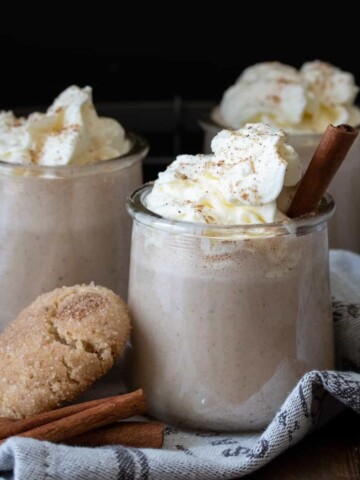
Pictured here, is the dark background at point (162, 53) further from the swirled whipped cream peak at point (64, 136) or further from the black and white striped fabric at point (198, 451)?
the black and white striped fabric at point (198, 451)

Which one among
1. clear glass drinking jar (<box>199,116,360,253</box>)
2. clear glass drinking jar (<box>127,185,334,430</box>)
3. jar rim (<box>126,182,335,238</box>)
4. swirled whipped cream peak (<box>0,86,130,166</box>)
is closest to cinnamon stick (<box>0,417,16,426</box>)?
clear glass drinking jar (<box>127,185,334,430</box>)

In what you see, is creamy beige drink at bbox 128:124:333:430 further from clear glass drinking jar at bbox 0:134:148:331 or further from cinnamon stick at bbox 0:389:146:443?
clear glass drinking jar at bbox 0:134:148:331

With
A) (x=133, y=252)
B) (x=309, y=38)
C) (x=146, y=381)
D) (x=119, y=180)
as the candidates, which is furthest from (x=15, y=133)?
(x=309, y=38)

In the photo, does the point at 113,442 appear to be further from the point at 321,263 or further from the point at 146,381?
the point at 321,263

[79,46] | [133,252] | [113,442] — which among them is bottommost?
[113,442]

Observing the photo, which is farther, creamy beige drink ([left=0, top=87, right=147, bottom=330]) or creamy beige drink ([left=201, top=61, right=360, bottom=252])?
creamy beige drink ([left=201, top=61, right=360, bottom=252])

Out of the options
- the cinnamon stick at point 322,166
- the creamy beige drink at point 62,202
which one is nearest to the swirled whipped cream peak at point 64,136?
the creamy beige drink at point 62,202
